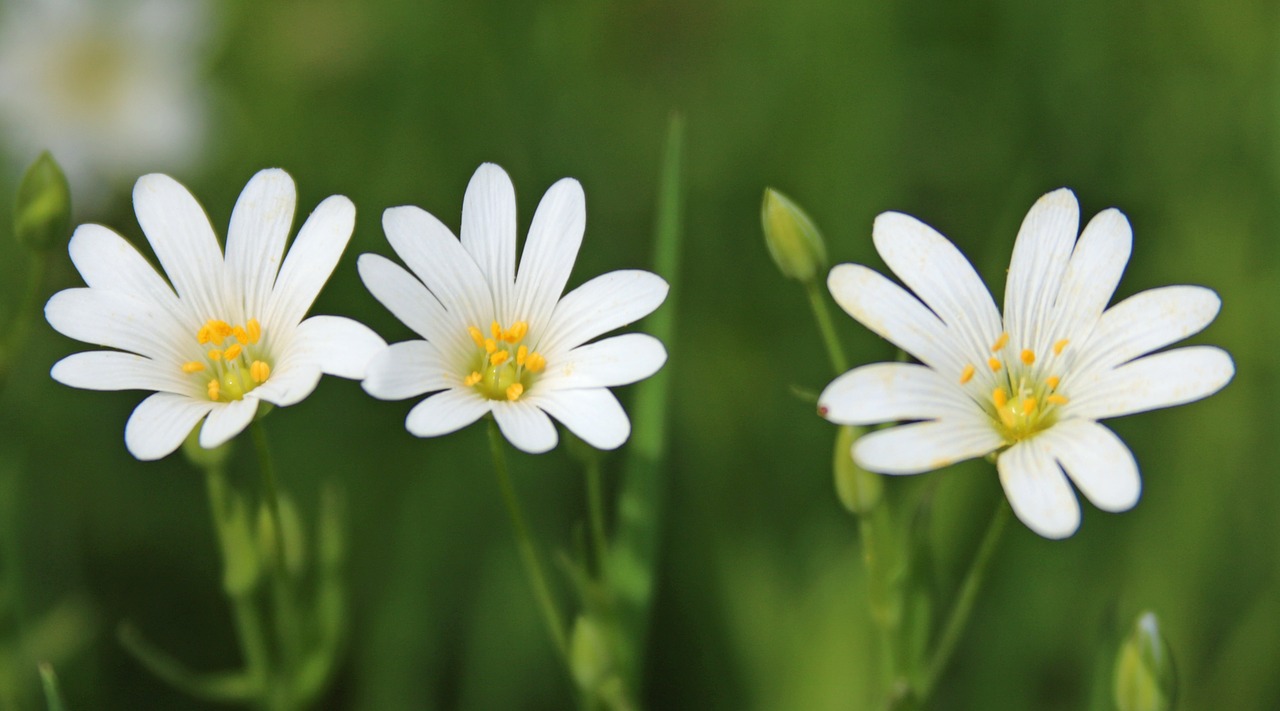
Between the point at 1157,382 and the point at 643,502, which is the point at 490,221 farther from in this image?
the point at 1157,382

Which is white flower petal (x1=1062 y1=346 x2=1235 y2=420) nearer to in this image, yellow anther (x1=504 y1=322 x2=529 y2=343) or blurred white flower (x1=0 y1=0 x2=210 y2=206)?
yellow anther (x1=504 y1=322 x2=529 y2=343)

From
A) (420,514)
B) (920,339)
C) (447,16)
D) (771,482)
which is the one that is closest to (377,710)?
(420,514)

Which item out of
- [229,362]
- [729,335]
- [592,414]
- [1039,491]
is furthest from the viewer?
[729,335]

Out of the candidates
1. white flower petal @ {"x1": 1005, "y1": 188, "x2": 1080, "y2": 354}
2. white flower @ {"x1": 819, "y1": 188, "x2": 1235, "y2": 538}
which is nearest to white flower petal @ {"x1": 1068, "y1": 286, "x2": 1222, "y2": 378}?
white flower @ {"x1": 819, "y1": 188, "x2": 1235, "y2": 538}

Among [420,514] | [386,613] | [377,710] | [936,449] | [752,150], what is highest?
[752,150]

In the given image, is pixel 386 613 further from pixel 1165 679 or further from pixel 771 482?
pixel 1165 679

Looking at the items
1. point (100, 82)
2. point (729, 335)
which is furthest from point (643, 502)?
point (100, 82)
